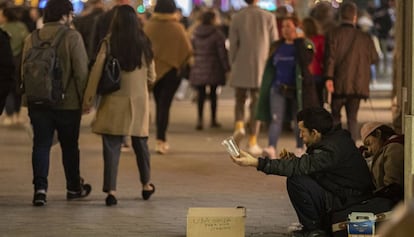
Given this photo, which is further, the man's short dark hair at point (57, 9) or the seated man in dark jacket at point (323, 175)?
the man's short dark hair at point (57, 9)

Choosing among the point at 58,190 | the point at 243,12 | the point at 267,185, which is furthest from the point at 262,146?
the point at 58,190

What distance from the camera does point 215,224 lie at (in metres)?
8.46

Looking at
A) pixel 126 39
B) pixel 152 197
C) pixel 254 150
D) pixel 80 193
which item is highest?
pixel 126 39

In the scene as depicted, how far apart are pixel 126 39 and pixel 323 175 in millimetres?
2672

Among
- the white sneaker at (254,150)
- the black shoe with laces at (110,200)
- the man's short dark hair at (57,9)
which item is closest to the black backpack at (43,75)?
the man's short dark hair at (57,9)

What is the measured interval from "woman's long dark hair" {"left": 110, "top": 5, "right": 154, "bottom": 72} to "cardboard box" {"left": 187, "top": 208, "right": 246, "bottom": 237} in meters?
2.41

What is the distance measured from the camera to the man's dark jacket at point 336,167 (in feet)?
27.9

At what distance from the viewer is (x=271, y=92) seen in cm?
1347

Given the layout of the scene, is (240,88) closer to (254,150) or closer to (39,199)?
(254,150)

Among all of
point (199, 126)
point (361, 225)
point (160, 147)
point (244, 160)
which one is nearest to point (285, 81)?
point (160, 147)

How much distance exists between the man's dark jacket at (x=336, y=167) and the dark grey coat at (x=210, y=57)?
8495mm

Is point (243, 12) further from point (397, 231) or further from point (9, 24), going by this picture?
point (397, 231)

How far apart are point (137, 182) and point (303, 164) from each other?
3887mm

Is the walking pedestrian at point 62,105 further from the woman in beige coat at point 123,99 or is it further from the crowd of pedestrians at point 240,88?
the woman in beige coat at point 123,99
